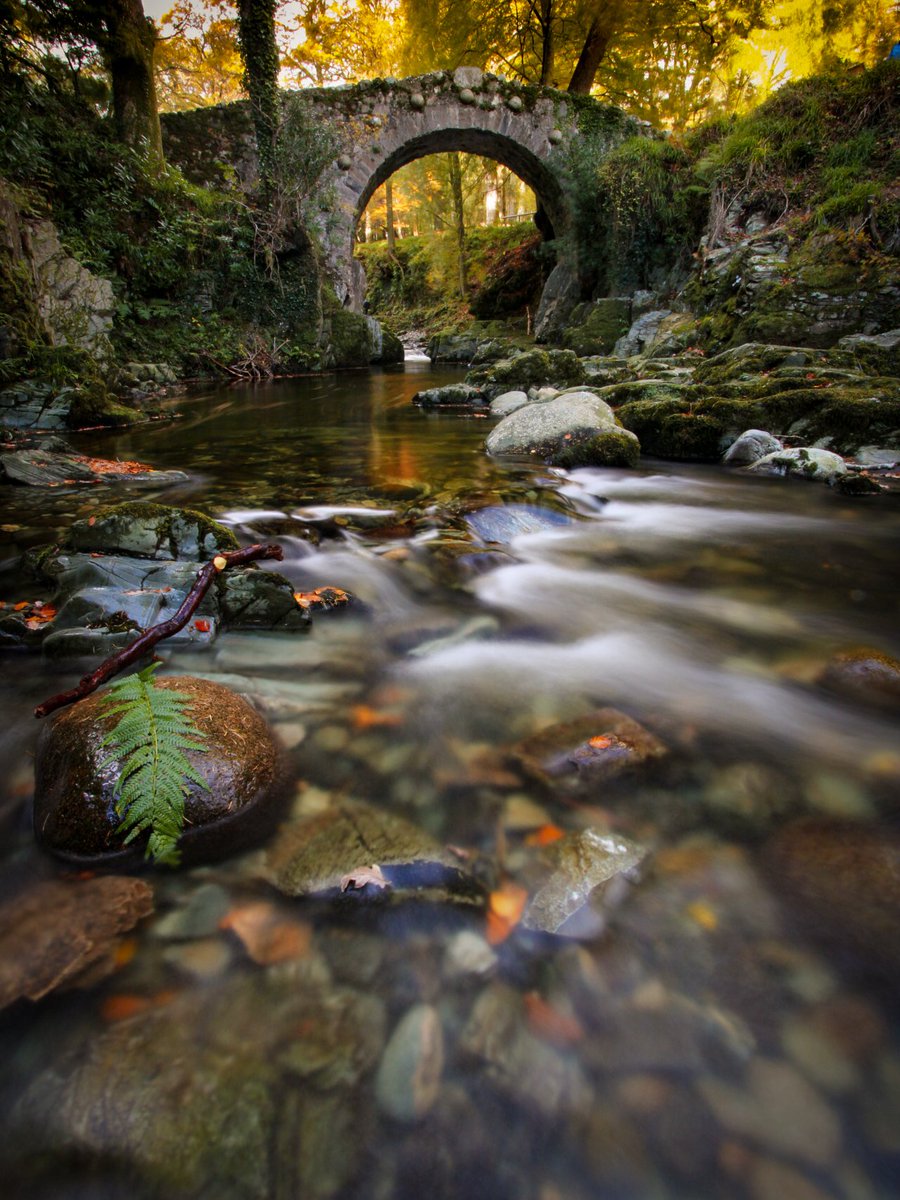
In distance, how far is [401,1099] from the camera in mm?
874

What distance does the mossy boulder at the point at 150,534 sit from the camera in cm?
255

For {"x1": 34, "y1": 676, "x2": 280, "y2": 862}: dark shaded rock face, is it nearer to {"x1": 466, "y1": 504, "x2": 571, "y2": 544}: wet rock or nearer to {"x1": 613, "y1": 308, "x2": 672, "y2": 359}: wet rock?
{"x1": 466, "y1": 504, "x2": 571, "y2": 544}: wet rock

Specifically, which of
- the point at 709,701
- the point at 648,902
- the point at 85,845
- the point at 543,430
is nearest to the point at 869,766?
the point at 709,701

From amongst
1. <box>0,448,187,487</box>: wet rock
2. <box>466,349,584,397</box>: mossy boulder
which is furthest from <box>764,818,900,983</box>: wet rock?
<box>466,349,584,397</box>: mossy boulder

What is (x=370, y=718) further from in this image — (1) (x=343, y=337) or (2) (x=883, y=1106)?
(1) (x=343, y=337)

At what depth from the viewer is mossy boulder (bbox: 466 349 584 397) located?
9.06 meters

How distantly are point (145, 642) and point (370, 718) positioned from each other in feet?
2.27

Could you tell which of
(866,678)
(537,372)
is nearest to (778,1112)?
(866,678)

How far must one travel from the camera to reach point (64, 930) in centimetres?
109

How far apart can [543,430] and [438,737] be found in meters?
4.59

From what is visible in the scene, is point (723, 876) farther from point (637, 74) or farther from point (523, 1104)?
point (637, 74)

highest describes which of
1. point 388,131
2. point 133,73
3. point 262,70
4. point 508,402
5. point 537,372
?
point 262,70

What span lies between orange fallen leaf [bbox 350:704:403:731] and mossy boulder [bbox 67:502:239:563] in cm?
122

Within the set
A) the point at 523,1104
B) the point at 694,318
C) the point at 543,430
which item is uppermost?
the point at 694,318
